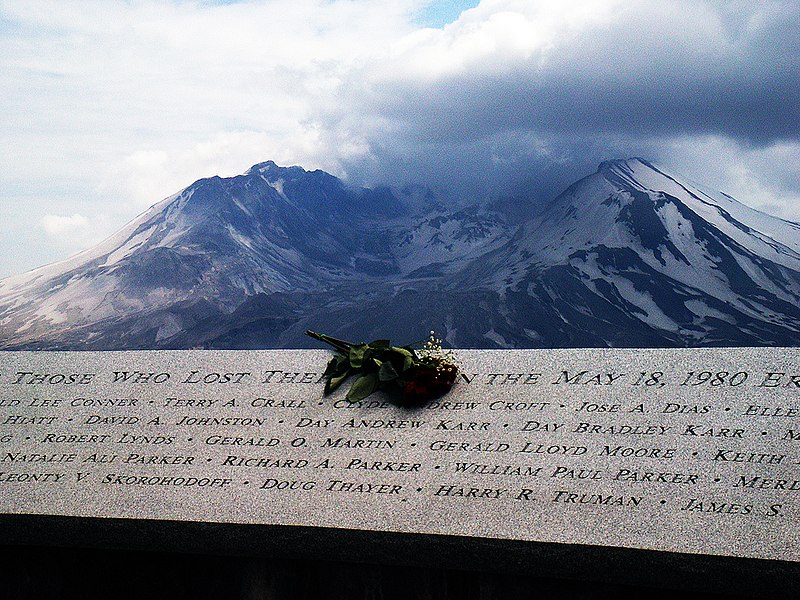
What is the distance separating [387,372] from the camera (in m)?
4.49

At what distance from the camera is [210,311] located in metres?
29.6

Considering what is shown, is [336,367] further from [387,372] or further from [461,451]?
[461,451]

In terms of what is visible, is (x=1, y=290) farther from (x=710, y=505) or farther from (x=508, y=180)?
(x=710, y=505)

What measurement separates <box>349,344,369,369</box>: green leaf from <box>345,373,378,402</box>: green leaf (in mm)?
112

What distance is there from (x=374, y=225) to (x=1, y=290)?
1702 centimetres

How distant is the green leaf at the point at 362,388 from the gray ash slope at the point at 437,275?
77.1ft

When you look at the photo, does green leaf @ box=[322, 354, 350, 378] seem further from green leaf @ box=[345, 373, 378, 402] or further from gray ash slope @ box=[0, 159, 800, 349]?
gray ash slope @ box=[0, 159, 800, 349]

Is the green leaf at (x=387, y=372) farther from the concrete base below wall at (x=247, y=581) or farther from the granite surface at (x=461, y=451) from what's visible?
the concrete base below wall at (x=247, y=581)

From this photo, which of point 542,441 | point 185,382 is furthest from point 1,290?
point 542,441

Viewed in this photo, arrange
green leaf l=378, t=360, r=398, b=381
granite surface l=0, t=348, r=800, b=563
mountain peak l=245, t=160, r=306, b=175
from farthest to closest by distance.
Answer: mountain peak l=245, t=160, r=306, b=175
green leaf l=378, t=360, r=398, b=381
granite surface l=0, t=348, r=800, b=563

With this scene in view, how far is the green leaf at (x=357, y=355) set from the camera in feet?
15.2

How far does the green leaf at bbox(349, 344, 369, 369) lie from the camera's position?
15.2 ft

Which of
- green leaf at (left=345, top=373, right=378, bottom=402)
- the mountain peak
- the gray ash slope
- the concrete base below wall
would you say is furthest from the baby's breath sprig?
the mountain peak

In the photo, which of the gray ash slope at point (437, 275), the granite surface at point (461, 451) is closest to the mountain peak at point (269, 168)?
the gray ash slope at point (437, 275)
